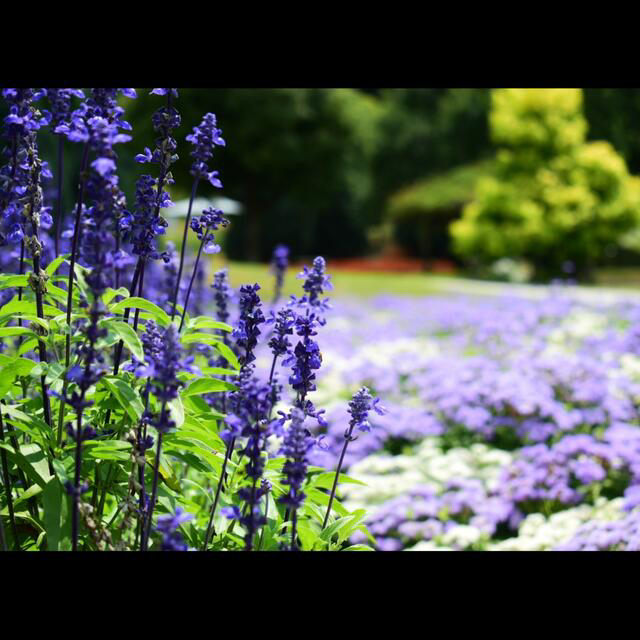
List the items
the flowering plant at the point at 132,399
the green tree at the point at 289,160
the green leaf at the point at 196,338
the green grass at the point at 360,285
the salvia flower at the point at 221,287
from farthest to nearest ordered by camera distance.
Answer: the green tree at the point at 289,160, the green grass at the point at 360,285, the salvia flower at the point at 221,287, the green leaf at the point at 196,338, the flowering plant at the point at 132,399

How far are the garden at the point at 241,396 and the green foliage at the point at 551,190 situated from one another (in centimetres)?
1162

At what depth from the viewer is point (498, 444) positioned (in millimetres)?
5363

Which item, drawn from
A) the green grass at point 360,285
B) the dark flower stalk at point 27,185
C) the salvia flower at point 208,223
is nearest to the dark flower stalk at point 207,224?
the salvia flower at point 208,223

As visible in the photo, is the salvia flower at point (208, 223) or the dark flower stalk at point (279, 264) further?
the dark flower stalk at point (279, 264)

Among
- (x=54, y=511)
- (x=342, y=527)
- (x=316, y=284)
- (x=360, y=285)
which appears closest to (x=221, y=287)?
(x=316, y=284)

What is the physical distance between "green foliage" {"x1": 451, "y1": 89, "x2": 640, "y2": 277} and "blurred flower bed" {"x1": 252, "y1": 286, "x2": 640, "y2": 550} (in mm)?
16743

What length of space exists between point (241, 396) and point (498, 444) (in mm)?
3966

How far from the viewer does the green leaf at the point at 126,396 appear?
1.84m

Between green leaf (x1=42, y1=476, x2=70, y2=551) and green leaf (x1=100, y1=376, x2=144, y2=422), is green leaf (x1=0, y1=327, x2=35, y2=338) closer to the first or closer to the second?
green leaf (x1=100, y1=376, x2=144, y2=422)

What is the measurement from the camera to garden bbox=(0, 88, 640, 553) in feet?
5.71

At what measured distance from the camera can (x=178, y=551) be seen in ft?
4.86

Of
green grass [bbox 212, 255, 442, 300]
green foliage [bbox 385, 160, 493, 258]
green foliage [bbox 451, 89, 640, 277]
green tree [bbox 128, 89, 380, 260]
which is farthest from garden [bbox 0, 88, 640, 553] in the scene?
green tree [bbox 128, 89, 380, 260]

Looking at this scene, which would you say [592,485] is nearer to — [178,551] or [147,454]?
[147,454]

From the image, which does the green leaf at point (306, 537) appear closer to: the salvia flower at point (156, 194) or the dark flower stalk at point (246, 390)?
the dark flower stalk at point (246, 390)
